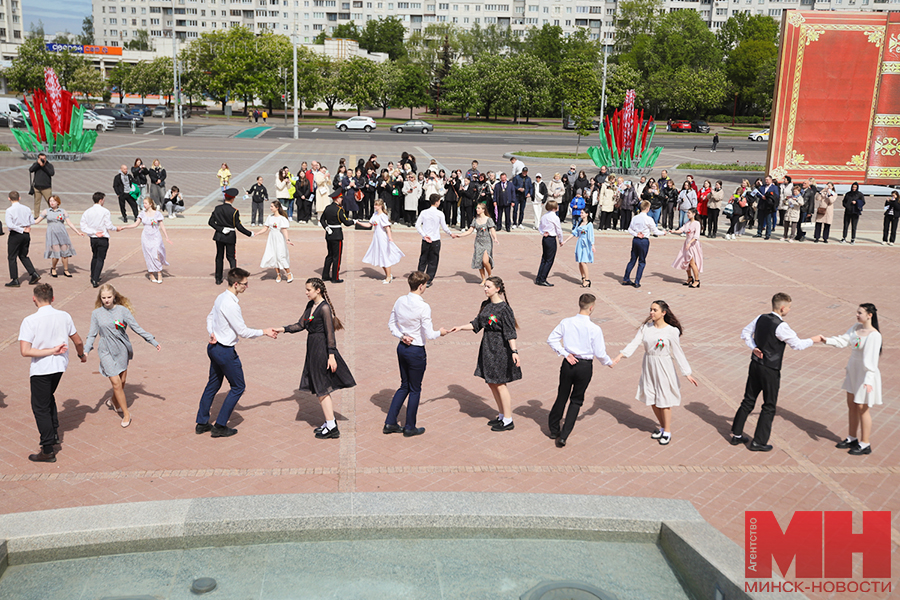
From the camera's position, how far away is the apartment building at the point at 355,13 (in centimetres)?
12631

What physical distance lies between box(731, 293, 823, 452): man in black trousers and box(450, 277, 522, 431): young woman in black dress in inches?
94.1

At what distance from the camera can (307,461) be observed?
7.27m

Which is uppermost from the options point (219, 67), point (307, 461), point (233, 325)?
point (219, 67)

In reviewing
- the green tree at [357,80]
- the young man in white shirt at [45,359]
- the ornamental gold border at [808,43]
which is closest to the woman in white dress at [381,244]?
the young man in white shirt at [45,359]

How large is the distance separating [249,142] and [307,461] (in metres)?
44.3

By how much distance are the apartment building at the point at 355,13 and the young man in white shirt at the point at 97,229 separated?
117 metres

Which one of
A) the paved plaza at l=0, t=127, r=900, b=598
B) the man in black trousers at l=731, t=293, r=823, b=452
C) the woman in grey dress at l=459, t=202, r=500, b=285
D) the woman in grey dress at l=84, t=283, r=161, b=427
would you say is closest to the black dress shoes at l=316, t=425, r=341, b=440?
the paved plaza at l=0, t=127, r=900, b=598

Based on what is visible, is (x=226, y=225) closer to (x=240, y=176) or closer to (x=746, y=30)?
(x=240, y=176)

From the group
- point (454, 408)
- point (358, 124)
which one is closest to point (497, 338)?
point (454, 408)

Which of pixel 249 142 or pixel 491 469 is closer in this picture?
pixel 491 469

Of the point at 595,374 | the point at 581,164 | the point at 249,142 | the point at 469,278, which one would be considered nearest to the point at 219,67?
the point at 249,142

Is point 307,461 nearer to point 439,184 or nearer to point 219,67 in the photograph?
point 439,184

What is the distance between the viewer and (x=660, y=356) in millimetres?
7594

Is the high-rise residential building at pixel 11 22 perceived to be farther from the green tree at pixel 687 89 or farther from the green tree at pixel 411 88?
the green tree at pixel 687 89
